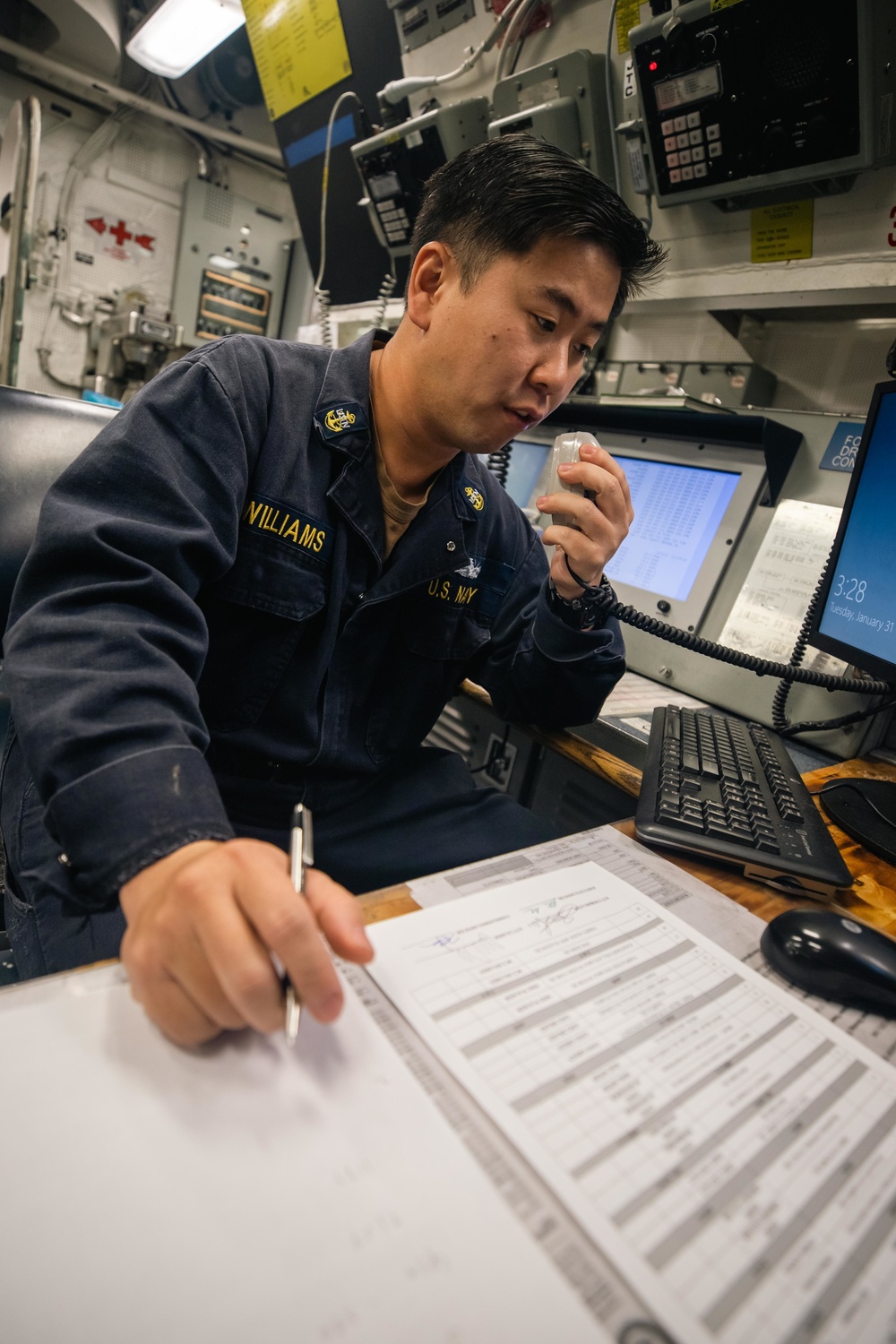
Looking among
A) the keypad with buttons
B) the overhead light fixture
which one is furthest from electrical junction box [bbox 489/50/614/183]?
the overhead light fixture

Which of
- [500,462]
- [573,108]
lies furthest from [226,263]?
[500,462]

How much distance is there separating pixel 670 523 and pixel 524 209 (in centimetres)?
76

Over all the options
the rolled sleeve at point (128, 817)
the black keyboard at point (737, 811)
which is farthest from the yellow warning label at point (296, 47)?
the rolled sleeve at point (128, 817)

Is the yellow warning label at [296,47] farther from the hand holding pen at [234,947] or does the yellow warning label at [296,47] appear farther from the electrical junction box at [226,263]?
the hand holding pen at [234,947]

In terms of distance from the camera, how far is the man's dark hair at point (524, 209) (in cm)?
92

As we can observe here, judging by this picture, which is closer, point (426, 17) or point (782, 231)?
point (782, 231)

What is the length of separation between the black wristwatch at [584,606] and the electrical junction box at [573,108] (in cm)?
116

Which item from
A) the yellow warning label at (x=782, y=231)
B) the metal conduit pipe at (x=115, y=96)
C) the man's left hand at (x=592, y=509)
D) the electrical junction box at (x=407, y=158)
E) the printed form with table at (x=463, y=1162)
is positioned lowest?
the printed form with table at (x=463, y=1162)

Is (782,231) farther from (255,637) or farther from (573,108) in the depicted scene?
(255,637)

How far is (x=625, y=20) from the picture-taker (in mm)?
1508

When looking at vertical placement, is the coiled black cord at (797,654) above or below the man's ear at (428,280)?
below

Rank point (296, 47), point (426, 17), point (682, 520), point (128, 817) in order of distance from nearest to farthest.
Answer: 1. point (128, 817)
2. point (682, 520)
3. point (426, 17)
4. point (296, 47)

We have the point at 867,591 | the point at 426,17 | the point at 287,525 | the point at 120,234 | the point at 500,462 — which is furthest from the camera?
the point at 120,234

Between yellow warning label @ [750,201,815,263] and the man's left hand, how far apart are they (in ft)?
2.69
